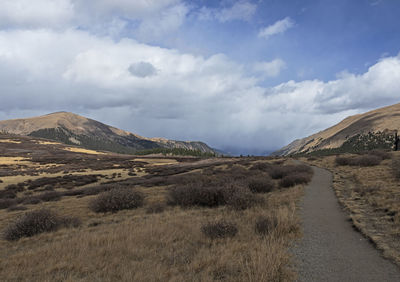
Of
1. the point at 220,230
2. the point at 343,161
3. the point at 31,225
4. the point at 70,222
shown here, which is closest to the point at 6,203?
the point at 70,222

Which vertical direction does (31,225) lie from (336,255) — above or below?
below

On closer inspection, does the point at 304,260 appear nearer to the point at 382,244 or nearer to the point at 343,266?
the point at 343,266

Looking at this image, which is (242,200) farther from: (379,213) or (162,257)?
(162,257)

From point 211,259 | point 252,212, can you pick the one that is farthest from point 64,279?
point 252,212

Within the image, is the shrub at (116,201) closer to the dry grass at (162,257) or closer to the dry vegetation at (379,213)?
the dry grass at (162,257)

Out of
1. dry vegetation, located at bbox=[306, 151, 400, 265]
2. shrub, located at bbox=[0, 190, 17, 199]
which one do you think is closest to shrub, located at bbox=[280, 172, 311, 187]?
dry vegetation, located at bbox=[306, 151, 400, 265]

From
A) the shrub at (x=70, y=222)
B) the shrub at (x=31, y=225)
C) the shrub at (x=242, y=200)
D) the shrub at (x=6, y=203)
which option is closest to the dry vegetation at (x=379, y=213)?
the shrub at (x=242, y=200)

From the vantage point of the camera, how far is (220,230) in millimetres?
7988

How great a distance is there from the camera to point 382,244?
6816mm

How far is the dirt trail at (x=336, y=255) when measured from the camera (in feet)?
17.2

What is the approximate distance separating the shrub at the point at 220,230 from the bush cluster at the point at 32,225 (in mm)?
8436

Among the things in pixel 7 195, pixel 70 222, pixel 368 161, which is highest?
pixel 368 161

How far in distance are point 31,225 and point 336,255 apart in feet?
42.7

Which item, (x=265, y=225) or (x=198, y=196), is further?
(x=198, y=196)
